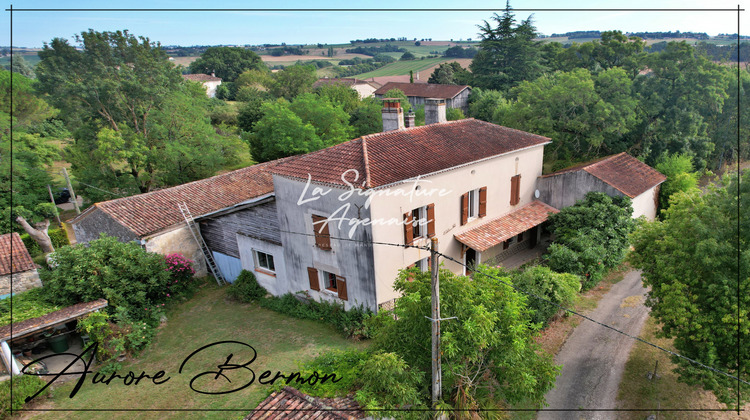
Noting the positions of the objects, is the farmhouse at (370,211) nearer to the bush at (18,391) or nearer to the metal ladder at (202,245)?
the metal ladder at (202,245)

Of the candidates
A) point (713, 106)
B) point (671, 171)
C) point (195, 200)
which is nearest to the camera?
point (195, 200)

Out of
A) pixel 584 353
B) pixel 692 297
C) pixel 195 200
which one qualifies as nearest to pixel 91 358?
pixel 195 200

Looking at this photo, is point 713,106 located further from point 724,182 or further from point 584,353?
point 584,353

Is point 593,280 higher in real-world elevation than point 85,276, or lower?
lower

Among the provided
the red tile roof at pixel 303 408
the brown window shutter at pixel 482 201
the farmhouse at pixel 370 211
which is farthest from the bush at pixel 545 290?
the red tile roof at pixel 303 408

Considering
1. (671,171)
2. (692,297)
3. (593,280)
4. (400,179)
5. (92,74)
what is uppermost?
(92,74)

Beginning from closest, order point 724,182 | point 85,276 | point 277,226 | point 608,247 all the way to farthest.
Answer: point 724,182
point 85,276
point 277,226
point 608,247

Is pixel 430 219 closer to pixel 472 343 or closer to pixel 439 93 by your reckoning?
pixel 472 343
